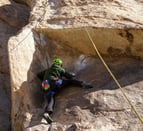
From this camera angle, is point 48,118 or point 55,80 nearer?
point 48,118

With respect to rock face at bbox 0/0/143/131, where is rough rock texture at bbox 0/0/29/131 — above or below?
below

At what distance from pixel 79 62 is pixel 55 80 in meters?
1.25

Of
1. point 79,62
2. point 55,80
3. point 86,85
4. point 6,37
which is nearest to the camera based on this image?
point 86,85

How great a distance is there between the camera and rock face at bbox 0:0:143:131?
8445 mm

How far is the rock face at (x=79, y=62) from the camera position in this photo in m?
8.45

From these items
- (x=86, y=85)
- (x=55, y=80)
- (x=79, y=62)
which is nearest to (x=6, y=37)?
(x=79, y=62)

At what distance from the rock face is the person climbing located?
16 cm

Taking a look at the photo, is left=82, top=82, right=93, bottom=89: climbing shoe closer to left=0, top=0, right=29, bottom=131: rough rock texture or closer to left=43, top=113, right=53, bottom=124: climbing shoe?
left=43, top=113, right=53, bottom=124: climbing shoe

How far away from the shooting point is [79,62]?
10.5 metres

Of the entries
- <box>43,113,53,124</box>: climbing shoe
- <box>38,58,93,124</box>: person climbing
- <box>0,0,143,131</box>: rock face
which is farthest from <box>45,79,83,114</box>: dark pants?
<box>43,113,53,124</box>: climbing shoe

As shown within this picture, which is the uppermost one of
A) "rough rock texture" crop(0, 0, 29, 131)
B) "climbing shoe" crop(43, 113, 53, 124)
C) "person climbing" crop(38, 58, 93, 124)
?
"person climbing" crop(38, 58, 93, 124)

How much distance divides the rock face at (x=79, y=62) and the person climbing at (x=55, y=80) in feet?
0.52

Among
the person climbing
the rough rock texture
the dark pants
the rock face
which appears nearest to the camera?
the rock face

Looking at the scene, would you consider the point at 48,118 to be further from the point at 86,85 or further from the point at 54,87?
the point at 86,85
